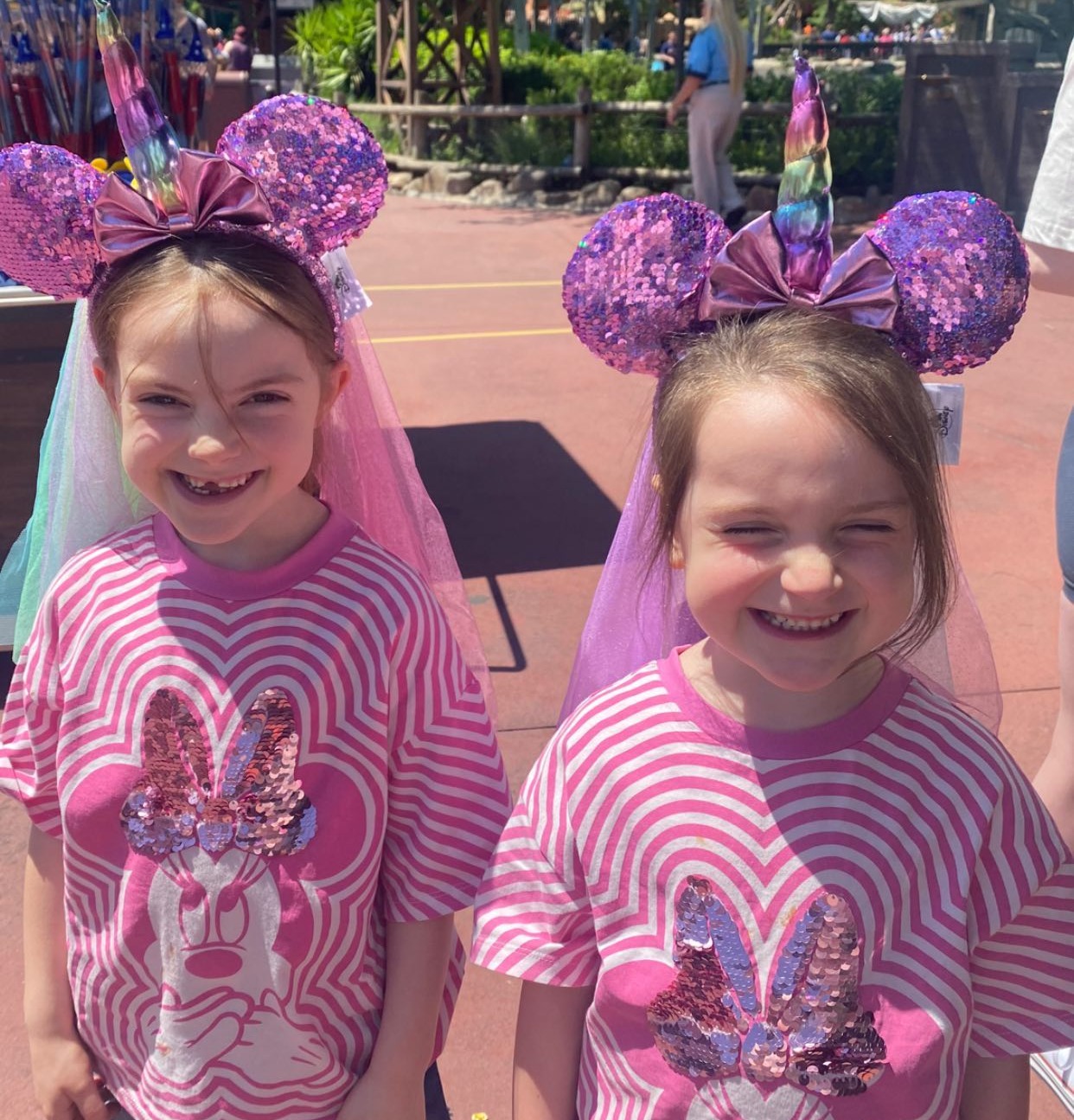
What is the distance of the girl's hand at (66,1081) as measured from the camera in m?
1.58

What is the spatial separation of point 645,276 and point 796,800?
58 cm

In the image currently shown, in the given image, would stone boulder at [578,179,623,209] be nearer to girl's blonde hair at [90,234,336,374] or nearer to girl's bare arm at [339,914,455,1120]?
girl's blonde hair at [90,234,336,374]

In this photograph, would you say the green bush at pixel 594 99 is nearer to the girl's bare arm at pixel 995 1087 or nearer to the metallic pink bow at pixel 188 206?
the metallic pink bow at pixel 188 206

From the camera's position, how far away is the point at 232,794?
146 cm

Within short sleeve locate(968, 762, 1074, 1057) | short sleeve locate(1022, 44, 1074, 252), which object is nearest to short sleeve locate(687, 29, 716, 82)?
short sleeve locate(1022, 44, 1074, 252)

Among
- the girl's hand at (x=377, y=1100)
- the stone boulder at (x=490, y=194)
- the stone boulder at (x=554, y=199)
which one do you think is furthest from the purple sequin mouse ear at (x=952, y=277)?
the stone boulder at (x=490, y=194)

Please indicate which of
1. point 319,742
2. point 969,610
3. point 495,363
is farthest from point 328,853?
point 495,363

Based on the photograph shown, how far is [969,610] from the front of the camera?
70.4 inches

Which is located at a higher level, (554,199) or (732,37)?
(732,37)

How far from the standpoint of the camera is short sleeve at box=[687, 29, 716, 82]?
37.3ft

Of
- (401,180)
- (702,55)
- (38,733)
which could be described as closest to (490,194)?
(401,180)

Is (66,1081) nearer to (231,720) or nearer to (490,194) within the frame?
(231,720)

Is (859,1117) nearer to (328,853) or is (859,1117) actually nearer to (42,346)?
(328,853)

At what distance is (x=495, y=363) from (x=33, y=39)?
→ 14.3 feet
